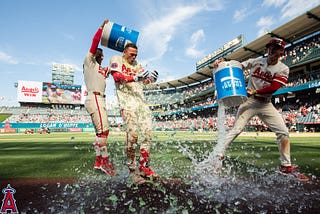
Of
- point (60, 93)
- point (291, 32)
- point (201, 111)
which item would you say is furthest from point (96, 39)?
point (60, 93)

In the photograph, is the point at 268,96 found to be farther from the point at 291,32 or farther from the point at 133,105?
the point at 291,32

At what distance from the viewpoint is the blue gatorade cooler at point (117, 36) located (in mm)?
3988

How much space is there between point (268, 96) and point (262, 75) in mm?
408

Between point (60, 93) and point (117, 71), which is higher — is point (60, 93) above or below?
above

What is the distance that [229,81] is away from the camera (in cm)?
398

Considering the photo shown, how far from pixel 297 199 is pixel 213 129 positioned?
33966mm

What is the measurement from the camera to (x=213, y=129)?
36031 mm

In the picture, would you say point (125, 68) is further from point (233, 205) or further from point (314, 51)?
point (314, 51)

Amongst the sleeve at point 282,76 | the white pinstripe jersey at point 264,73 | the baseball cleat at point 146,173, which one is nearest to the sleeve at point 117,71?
the baseball cleat at point 146,173

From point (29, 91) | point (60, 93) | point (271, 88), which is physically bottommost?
point (271, 88)

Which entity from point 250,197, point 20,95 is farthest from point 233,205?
point 20,95

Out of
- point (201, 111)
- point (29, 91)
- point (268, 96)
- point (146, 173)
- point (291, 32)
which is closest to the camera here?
point (146, 173)

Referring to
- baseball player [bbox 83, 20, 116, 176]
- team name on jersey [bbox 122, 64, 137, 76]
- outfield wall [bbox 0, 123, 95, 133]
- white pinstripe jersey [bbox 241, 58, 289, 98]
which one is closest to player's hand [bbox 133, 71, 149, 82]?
team name on jersey [bbox 122, 64, 137, 76]

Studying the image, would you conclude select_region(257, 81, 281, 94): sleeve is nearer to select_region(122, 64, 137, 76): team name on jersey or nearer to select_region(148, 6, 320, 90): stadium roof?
select_region(122, 64, 137, 76): team name on jersey
